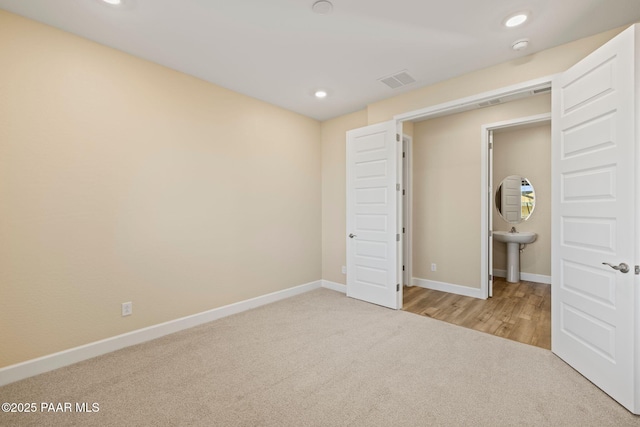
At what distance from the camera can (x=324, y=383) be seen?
7.04 feet

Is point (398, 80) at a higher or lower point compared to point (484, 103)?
higher

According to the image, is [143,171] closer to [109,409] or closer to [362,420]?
[109,409]

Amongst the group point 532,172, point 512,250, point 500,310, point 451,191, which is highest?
point 532,172

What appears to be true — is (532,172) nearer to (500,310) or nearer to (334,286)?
(500,310)

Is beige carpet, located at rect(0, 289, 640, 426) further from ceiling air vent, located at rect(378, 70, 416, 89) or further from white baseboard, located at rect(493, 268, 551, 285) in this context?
white baseboard, located at rect(493, 268, 551, 285)

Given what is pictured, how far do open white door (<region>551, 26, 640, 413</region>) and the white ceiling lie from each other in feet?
1.60

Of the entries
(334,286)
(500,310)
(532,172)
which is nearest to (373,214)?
(334,286)

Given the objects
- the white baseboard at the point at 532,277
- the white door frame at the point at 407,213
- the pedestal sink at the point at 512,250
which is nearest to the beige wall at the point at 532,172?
the white baseboard at the point at 532,277

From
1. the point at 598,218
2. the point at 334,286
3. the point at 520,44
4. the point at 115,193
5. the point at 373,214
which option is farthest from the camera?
the point at 334,286

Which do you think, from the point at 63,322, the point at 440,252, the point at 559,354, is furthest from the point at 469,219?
the point at 63,322

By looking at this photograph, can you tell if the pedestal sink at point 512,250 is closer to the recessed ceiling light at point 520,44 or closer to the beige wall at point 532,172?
the beige wall at point 532,172

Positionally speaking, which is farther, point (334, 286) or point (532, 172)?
point (532, 172)

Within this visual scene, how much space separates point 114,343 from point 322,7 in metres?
3.40

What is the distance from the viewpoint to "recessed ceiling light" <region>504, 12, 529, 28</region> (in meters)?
2.19
